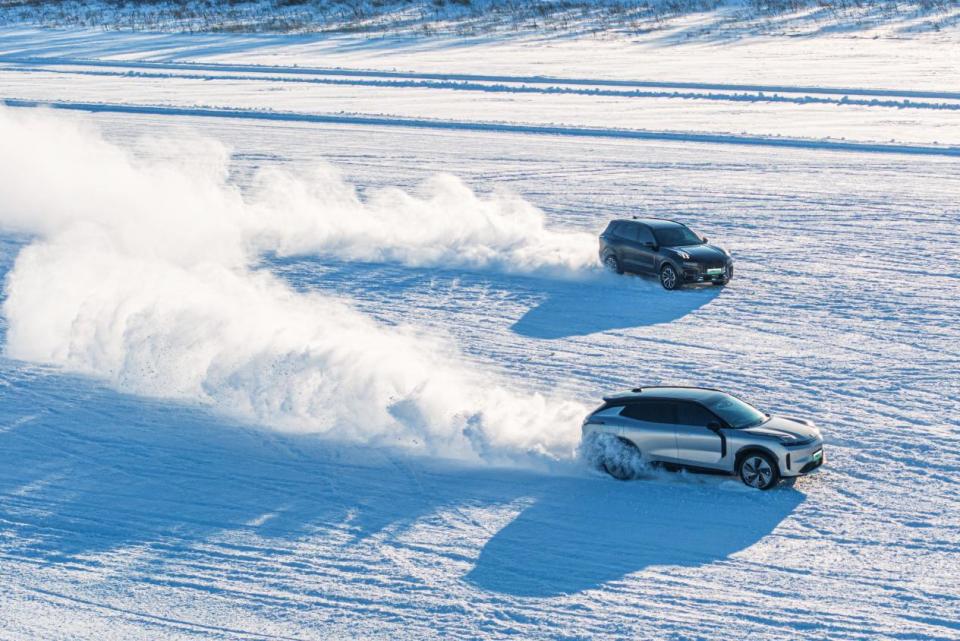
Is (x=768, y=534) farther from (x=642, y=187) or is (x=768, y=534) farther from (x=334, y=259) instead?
(x=642, y=187)

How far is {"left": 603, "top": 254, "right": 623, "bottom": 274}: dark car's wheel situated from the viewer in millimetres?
25548

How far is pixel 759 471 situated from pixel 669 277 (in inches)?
397

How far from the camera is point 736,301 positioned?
925 inches

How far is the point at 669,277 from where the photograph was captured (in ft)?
80.1

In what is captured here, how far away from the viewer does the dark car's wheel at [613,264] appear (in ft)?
83.8

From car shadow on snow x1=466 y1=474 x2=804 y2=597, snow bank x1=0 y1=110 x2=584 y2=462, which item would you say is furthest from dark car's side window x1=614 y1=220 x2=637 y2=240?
car shadow on snow x1=466 y1=474 x2=804 y2=597

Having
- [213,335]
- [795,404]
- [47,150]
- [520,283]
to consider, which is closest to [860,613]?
[795,404]

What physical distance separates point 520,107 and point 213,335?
1117 inches

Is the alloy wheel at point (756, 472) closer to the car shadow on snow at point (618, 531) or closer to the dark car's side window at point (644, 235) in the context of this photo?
the car shadow on snow at point (618, 531)

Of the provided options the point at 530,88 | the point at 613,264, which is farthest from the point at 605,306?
the point at 530,88

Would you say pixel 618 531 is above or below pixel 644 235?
below

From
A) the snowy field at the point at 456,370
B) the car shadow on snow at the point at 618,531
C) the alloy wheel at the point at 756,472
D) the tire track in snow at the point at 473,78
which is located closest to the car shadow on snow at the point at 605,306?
the snowy field at the point at 456,370

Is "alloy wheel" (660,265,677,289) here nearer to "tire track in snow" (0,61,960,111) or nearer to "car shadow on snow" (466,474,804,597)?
"car shadow on snow" (466,474,804,597)

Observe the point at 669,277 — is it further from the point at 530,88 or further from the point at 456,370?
the point at 530,88
